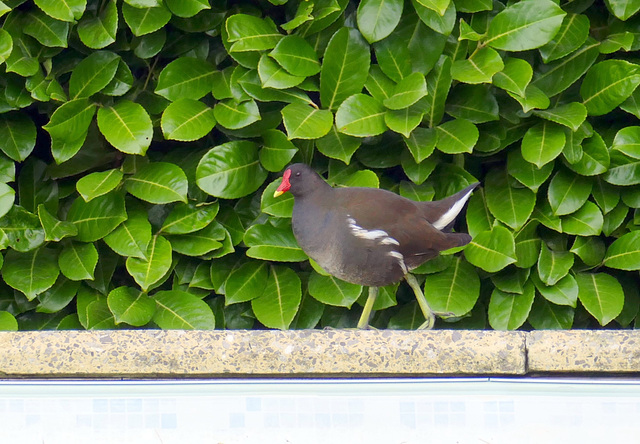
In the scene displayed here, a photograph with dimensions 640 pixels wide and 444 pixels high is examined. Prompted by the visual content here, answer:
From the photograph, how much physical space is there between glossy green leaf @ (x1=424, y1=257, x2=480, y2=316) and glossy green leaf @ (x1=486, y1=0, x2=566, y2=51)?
2.58ft

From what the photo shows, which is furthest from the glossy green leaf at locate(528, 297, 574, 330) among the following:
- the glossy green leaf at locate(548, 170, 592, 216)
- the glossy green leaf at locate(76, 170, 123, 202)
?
the glossy green leaf at locate(76, 170, 123, 202)

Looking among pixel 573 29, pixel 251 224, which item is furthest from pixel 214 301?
pixel 573 29

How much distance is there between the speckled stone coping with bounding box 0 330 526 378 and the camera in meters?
1.71

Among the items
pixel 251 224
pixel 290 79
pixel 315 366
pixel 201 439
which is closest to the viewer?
pixel 201 439

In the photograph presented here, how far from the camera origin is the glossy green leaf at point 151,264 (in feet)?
8.72

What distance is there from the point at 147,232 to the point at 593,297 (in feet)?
5.26

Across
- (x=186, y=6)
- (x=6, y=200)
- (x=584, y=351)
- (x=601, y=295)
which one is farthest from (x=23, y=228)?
(x=601, y=295)

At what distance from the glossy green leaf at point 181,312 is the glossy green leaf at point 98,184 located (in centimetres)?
45

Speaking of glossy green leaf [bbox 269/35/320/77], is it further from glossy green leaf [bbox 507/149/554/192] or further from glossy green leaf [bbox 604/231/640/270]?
glossy green leaf [bbox 604/231/640/270]

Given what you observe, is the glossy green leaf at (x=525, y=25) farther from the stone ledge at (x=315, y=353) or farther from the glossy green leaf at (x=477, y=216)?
the stone ledge at (x=315, y=353)

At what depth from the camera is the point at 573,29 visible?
2.68 m

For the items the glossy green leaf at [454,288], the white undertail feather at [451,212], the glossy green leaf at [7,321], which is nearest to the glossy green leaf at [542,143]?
the white undertail feather at [451,212]

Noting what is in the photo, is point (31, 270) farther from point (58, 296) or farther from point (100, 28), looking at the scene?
point (100, 28)

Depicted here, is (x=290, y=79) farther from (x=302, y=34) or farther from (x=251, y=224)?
(x=251, y=224)
